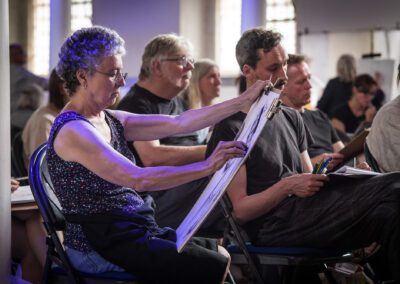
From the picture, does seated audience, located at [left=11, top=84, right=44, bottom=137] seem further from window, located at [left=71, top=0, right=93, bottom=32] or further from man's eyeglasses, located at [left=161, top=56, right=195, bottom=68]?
window, located at [left=71, top=0, right=93, bottom=32]

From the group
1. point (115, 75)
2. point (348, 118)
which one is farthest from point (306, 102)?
point (348, 118)

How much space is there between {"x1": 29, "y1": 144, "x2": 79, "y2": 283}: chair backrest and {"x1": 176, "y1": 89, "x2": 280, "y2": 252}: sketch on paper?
404 millimetres

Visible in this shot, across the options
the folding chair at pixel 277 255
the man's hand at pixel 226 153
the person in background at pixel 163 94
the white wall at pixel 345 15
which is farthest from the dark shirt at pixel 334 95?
the man's hand at pixel 226 153

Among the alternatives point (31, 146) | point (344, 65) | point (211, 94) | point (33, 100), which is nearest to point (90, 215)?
point (31, 146)

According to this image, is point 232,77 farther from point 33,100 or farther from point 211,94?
point 211,94

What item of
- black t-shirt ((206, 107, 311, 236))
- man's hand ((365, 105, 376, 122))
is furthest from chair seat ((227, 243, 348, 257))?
man's hand ((365, 105, 376, 122))

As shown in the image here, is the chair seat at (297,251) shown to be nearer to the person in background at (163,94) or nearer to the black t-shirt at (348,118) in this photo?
the person in background at (163,94)

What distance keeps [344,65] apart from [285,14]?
484 centimetres

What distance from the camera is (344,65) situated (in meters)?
9.42

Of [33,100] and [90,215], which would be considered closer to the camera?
[90,215]

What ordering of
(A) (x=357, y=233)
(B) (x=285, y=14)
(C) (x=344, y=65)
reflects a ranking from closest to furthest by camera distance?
1. (A) (x=357, y=233)
2. (C) (x=344, y=65)
3. (B) (x=285, y=14)

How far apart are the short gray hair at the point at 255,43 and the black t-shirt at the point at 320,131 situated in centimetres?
129

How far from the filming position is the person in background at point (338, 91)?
8789 mm

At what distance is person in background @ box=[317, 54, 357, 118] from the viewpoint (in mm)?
8789
